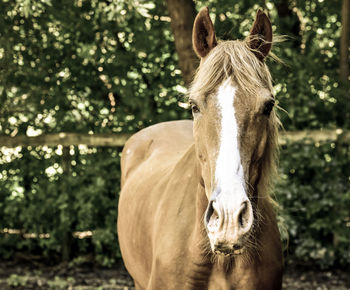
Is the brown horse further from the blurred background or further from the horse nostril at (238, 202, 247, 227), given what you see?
the blurred background

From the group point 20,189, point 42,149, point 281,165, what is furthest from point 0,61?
point 281,165

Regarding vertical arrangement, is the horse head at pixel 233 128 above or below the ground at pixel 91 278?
above

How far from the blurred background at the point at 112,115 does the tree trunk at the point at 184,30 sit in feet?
1.47

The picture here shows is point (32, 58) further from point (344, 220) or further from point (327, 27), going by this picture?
point (344, 220)

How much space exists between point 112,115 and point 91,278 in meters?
1.92

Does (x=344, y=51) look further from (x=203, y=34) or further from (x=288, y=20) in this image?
(x=203, y=34)

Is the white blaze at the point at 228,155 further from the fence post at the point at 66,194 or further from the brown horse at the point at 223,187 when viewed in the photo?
the fence post at the point at 66,194

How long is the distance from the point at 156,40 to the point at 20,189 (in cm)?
242

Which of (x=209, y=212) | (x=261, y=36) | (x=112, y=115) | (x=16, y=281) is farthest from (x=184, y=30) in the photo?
(x=209, y=212)

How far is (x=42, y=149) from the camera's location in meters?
6.50

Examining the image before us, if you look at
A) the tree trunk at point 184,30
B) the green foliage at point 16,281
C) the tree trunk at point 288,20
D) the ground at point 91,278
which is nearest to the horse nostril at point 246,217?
the tree trunk at point 184,30

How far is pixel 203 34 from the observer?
269cm

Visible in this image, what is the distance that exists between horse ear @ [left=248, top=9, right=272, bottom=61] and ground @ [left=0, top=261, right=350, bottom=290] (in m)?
3.55

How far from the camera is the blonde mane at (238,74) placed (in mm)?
2396
